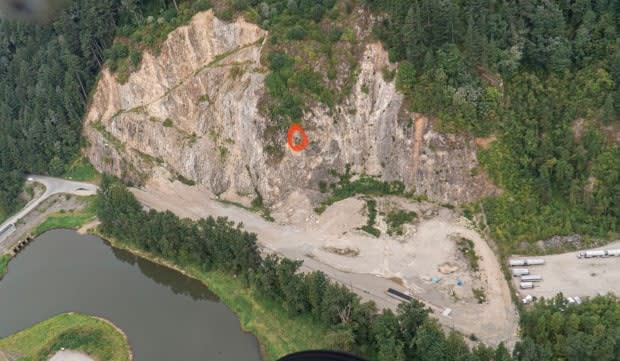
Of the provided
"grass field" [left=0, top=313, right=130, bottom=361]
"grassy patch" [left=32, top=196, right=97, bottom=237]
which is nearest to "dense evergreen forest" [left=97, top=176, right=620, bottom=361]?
"grass field" [left=0, top=313, right=130, bottom=361]

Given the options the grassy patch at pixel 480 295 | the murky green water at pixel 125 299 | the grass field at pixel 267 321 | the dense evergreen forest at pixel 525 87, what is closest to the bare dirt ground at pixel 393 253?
the grassy patch at pixel 480 295

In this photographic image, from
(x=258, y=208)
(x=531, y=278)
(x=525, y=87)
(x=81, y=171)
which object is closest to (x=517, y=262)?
(x=531, y=278)

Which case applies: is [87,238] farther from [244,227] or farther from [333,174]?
[333,174]

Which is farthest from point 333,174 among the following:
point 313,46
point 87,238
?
point 87,238

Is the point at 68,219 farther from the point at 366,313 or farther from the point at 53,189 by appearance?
the point at 366,313

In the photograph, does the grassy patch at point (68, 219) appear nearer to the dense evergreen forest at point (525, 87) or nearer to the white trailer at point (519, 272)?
the dense evergreen forest at point (525, 87)

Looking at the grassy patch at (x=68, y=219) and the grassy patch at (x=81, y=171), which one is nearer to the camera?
the grassy patch at (x=68, y=219)
